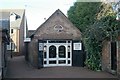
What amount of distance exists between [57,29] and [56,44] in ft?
5.45

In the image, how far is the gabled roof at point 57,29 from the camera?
29828mm

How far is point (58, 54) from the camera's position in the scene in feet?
102

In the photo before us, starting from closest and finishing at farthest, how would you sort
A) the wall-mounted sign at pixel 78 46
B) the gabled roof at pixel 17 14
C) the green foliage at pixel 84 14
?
the wall-mounted sign at pixel 78 46
the green foliage at pixel 84 14
the gabled roof at pixel 17 14

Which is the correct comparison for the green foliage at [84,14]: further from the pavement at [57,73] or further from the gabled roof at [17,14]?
the pavement at [57,73]

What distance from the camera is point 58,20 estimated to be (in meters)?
30.3

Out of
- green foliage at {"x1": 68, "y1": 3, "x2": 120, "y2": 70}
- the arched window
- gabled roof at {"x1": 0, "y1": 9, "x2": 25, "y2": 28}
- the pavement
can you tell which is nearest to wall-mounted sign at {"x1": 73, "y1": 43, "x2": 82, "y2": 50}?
the arched window

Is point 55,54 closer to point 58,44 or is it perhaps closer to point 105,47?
point 58,44

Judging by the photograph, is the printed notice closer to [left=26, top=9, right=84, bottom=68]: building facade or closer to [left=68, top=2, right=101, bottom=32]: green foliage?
[left=26, top=9, right=84, bottom=68]: building facade

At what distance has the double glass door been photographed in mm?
30875

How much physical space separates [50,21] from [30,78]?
11214 millimetres

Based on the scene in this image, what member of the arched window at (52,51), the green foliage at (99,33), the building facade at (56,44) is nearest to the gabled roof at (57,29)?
the building facade at (56,44)

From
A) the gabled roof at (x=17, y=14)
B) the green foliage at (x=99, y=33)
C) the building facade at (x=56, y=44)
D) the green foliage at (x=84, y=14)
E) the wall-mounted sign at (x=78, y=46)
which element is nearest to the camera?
the green foliage at (x=99, y=33)

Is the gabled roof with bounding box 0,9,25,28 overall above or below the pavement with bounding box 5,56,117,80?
above

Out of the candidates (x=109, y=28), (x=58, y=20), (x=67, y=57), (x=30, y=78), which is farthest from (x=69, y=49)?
(x=30, y=78)
